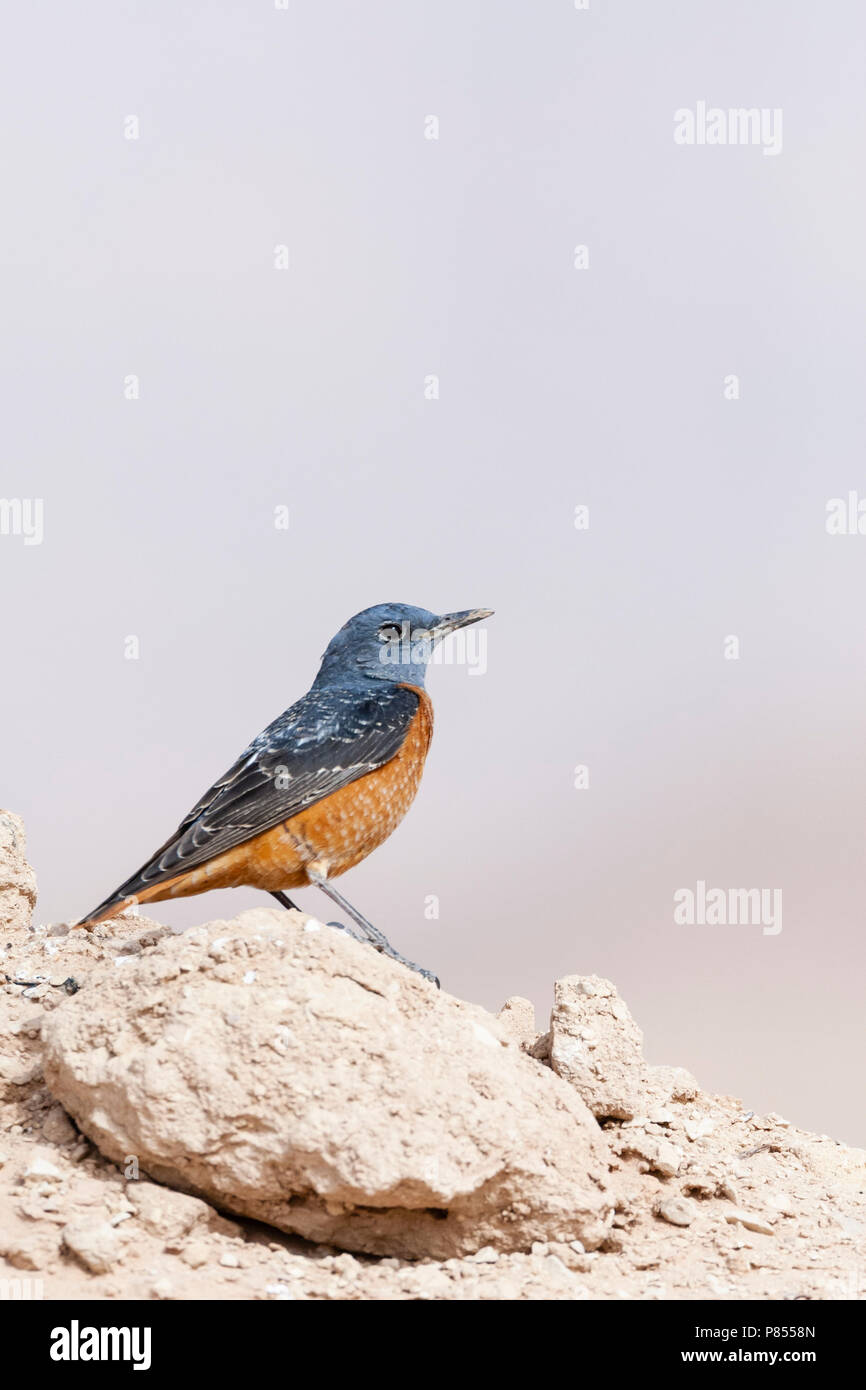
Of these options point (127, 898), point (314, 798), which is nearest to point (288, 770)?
point (314, 798)

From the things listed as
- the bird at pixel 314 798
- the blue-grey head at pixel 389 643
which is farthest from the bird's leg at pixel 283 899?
the blue-grey head at pixel 389 643

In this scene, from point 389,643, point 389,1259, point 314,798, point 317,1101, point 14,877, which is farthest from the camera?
point 389,643

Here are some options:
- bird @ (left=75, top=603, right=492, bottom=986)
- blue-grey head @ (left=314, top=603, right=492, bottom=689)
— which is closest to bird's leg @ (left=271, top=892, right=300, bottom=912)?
bird @ (left=75, top=603, right=492, bottom=986)

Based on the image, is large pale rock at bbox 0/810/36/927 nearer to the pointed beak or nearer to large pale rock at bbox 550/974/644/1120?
the pointed beak

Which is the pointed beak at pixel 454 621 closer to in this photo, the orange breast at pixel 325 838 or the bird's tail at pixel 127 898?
the orange breast at pixel 325 838

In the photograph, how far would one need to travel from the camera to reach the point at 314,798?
7.60m

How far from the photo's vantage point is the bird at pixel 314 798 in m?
7.28

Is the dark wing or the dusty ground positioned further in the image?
the dark wing

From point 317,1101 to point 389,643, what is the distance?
4.35 metres

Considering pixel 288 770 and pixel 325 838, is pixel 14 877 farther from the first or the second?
pixel 325 838

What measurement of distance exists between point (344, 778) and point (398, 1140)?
2.96 m

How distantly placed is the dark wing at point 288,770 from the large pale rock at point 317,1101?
1.50 metres

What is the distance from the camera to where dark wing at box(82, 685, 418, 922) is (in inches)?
286

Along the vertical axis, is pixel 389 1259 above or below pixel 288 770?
below
